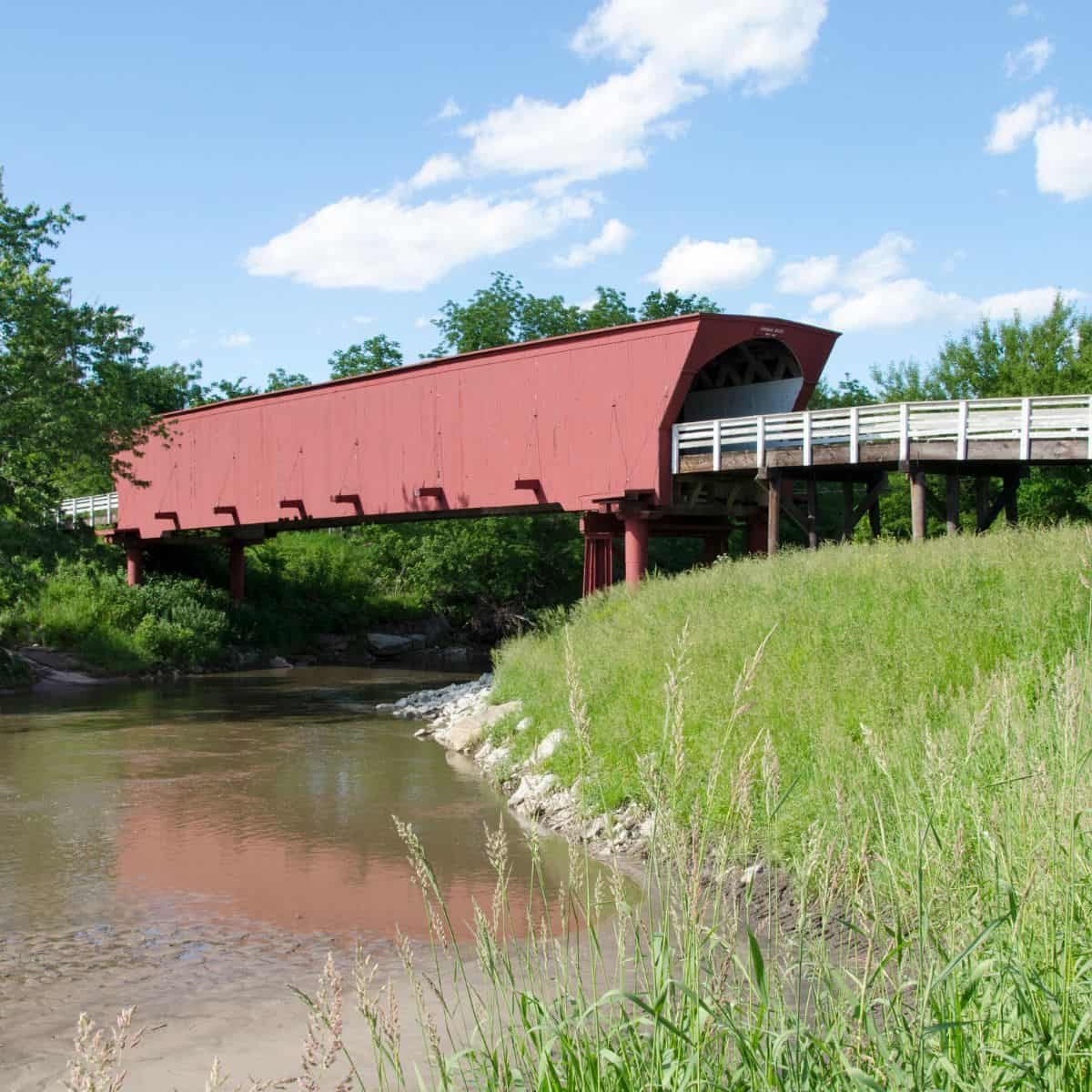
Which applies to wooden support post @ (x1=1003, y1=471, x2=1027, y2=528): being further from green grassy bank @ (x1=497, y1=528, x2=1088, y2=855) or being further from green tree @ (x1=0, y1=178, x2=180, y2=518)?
green tree @ (x1=0, y1=178, x2=180, y2=518)

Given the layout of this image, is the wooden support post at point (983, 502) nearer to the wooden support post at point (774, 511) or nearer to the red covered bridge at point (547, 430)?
the wooden support post at point (774, 511)

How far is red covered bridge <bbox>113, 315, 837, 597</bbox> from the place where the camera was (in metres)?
18.8

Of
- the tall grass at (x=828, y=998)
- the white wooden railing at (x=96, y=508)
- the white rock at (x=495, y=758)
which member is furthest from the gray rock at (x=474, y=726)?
the white wooden railing at (x=96, y=508)

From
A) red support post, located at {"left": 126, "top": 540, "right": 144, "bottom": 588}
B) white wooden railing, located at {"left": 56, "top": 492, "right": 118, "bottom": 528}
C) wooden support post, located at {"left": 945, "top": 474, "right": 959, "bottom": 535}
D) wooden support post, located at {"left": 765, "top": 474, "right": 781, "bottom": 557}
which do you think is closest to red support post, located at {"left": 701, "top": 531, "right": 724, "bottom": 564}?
wooden support post, located at {"left": 765, "top": 474, "right": 781, "bottom": 557}

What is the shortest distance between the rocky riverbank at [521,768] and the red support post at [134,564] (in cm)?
1541

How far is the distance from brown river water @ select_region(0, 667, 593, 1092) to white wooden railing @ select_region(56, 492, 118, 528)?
55.3 feet

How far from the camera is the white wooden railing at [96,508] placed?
107 ft

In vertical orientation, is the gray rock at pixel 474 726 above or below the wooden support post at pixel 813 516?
below

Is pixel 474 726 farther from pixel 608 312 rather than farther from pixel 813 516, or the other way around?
pixel 608 312

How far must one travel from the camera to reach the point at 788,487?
1938cm

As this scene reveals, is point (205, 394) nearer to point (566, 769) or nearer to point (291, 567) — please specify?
point (291, 567)

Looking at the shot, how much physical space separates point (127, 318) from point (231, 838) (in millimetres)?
14388

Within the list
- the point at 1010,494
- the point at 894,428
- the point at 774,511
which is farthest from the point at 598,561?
the point at 1010,494

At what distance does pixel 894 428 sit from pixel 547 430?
6163mm
